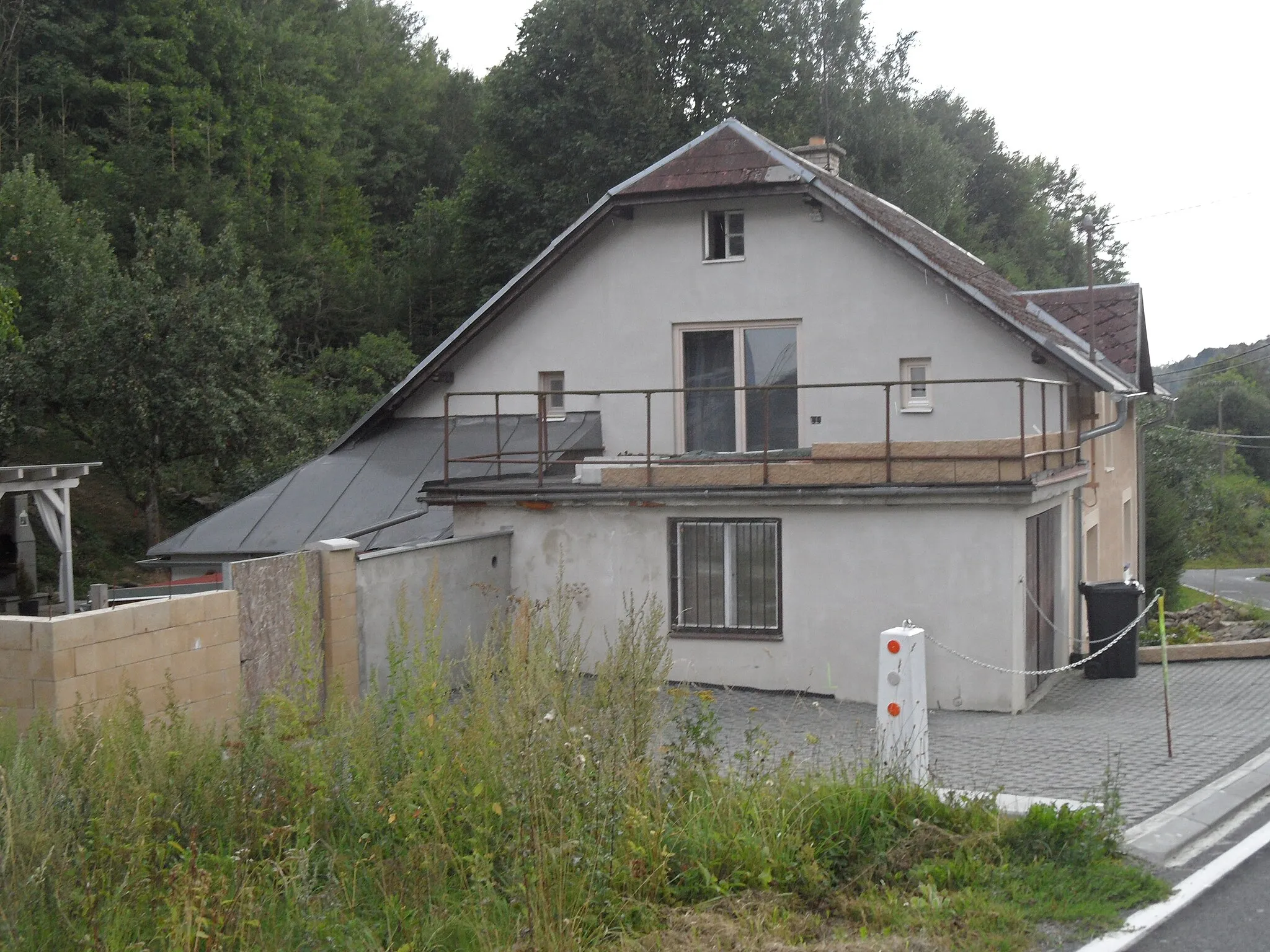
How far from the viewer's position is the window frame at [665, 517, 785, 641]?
551 inches

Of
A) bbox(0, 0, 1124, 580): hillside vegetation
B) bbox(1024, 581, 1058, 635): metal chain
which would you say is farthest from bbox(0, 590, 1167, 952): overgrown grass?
bbox(0, 0, 1124, 580): hillside vegetation

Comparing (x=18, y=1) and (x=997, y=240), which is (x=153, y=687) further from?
(x=997, y=240)

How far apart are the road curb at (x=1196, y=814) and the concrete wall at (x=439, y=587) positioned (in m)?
6.32

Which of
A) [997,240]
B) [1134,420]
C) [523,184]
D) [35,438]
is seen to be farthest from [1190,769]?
[997,240]

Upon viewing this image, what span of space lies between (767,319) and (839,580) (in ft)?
18.4

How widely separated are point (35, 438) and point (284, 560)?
19.1 metres

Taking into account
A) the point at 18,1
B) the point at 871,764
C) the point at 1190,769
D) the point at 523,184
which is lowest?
the point at 1190,769

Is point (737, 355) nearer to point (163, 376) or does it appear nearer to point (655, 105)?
point (163, 376)

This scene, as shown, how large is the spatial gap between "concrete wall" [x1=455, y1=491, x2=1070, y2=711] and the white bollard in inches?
201

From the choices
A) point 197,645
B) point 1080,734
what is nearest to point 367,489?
point 197,645

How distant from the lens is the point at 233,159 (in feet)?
126

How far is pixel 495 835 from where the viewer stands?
591 centimetres

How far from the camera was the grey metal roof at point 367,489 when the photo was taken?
17.8 metres

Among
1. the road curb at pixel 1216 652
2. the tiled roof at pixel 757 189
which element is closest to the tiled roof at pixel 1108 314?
the tiled roof at pixel 757 189
